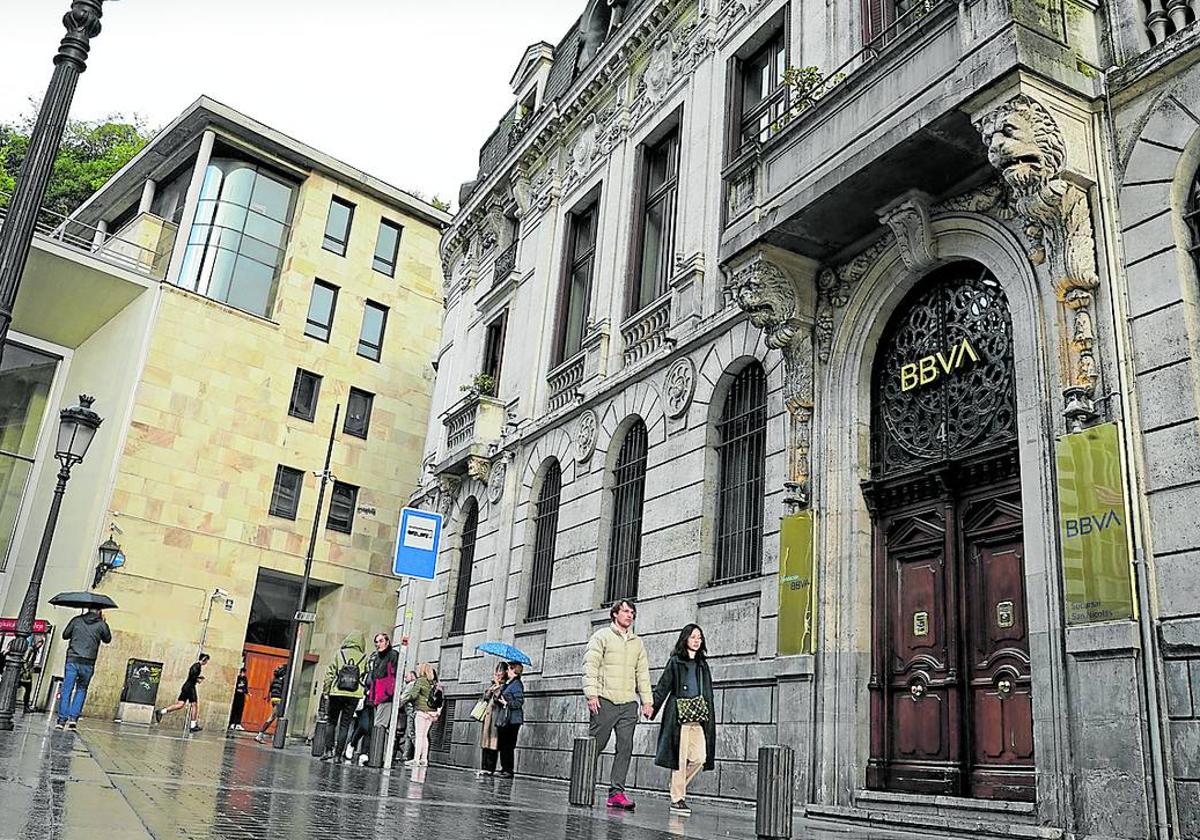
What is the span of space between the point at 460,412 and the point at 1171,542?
A: 57.3ft

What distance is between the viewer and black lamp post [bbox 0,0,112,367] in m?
7.85

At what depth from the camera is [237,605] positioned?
31.2 metres

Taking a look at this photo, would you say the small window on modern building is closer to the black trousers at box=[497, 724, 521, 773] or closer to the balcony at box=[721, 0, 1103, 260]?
the balcony at box=[721, 0, 1103, 260]

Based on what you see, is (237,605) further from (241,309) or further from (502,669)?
(502,669)

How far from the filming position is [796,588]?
39.1 feet

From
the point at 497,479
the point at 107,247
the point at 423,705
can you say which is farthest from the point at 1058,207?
the point at 107,247

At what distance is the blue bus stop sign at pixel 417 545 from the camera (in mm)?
13555

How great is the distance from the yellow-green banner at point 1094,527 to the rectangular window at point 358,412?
96.8ft

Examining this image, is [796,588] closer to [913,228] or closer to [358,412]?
[913,228]

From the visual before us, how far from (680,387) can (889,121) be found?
597 centimetres

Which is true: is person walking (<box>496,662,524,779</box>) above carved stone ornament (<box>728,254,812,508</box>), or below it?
below

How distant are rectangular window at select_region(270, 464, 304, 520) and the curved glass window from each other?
18.5 ft

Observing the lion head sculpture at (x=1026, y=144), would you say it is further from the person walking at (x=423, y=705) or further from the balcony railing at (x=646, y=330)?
the person walking at (x=423, y=705)

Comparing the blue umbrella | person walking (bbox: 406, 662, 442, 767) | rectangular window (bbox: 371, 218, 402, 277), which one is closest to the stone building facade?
the blue umbrella
